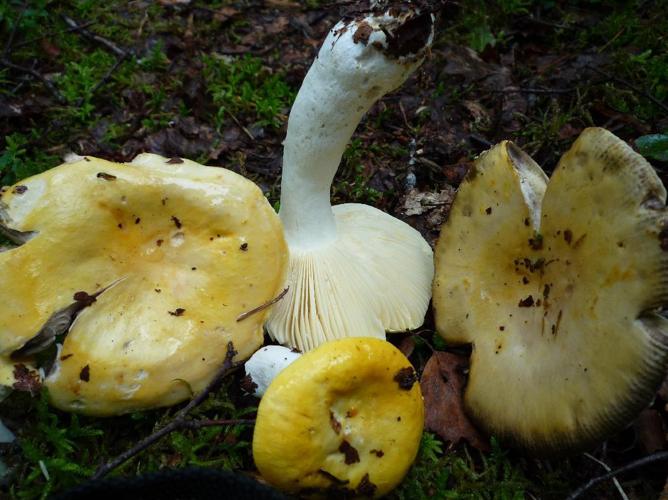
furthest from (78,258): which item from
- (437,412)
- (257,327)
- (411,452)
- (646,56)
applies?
(646,56)

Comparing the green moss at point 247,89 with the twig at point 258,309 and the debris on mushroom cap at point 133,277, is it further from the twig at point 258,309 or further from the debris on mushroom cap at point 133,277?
the twig at point 258,309

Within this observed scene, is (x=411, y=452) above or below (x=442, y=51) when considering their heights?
below

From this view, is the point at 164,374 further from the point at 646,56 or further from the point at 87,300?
the point at 646,56

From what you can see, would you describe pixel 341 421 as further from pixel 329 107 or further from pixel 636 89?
pixel 636 89

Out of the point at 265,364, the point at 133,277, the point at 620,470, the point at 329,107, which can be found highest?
the point at 329,107

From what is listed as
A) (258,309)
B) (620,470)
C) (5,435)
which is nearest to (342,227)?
(258,309)

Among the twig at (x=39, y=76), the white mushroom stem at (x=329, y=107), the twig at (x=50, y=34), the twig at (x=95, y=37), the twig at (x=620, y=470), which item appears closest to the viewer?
the white mushroom stem at (x=329, y=107)

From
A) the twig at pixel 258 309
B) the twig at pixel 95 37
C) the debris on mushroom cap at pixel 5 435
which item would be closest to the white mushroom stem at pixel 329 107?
the twig at pixel 258 309
